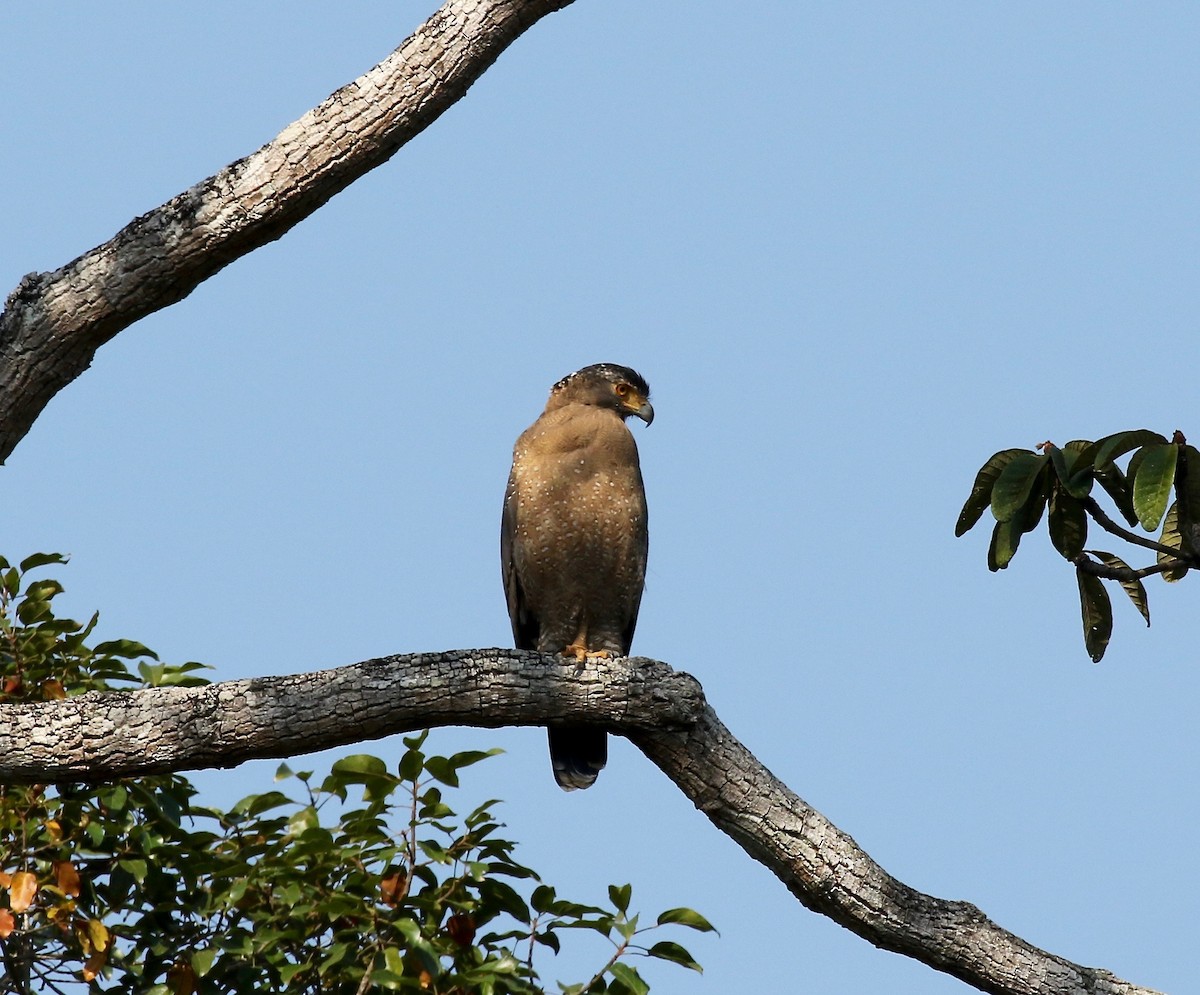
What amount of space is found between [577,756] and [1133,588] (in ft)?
7.59

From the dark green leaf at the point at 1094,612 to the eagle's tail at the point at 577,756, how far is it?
2.09m

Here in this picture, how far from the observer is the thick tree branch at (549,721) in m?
4.29

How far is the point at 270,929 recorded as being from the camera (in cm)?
416

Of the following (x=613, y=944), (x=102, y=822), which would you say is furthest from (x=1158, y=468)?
(x=102, y=822)

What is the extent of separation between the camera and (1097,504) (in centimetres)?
458

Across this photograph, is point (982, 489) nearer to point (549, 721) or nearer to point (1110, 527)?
point (1110, 527)

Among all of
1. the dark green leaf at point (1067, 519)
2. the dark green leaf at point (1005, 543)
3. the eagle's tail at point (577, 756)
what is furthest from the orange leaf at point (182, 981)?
the dark green leaf at point (1067, 519)

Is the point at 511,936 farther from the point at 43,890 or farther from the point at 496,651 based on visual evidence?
the point at 43,890

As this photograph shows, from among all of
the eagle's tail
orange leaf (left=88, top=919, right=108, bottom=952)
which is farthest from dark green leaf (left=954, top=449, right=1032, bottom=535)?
orange leaf (left=88, top=919, right=108, bottom=952)

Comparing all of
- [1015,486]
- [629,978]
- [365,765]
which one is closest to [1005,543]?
[1015,486]

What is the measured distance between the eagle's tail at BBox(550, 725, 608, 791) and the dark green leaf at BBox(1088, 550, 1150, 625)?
2.18m

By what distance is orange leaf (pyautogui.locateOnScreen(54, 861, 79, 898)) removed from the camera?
14.0 feet

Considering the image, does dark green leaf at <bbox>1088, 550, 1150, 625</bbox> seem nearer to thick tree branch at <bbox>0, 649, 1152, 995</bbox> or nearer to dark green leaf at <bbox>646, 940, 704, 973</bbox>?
thick tree branch at <bbox>0, 649, 1152, 995</bbox>

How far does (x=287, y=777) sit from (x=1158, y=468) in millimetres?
2628
